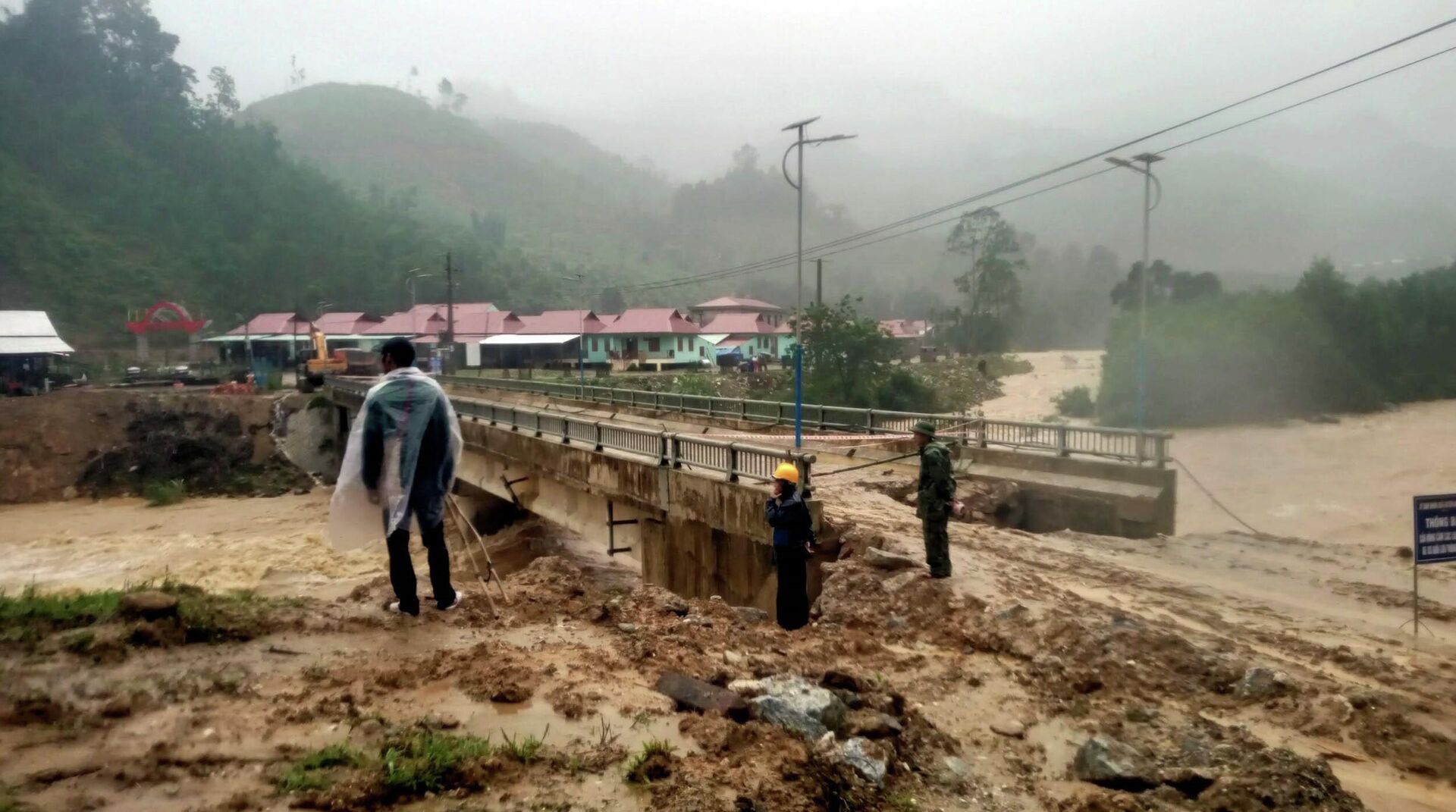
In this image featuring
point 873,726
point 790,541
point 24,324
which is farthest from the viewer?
point 24,324

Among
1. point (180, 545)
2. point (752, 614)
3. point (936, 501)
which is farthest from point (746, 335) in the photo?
point (936, 501)

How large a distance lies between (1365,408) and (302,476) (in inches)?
1776

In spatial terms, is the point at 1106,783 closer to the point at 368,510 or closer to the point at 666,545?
the point at 368,510

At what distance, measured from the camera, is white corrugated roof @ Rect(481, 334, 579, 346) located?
60.9 m

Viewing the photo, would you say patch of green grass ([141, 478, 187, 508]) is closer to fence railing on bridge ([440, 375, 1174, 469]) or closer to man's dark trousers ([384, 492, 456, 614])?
fence railing on bridge ([440, 375, 1174, 469])

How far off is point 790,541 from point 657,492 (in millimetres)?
6106

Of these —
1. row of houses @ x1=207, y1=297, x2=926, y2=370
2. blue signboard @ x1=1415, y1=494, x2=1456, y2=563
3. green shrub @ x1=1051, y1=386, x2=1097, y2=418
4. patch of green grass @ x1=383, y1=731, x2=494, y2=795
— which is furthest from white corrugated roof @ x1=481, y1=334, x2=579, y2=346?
patch of green grass @ x1=383, y1=731, x2=494, y2=795

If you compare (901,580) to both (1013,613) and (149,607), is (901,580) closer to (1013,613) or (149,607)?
(1013,613)

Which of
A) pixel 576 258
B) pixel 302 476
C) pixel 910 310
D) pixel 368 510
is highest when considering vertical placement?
pixel 576 258

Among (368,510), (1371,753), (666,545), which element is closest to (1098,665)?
(1371,753)

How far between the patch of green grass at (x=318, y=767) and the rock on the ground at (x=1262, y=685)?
629cm

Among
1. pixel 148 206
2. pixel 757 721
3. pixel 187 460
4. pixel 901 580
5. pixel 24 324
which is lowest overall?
pixel 187 460

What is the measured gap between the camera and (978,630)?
831cm

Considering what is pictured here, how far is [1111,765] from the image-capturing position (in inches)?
212
